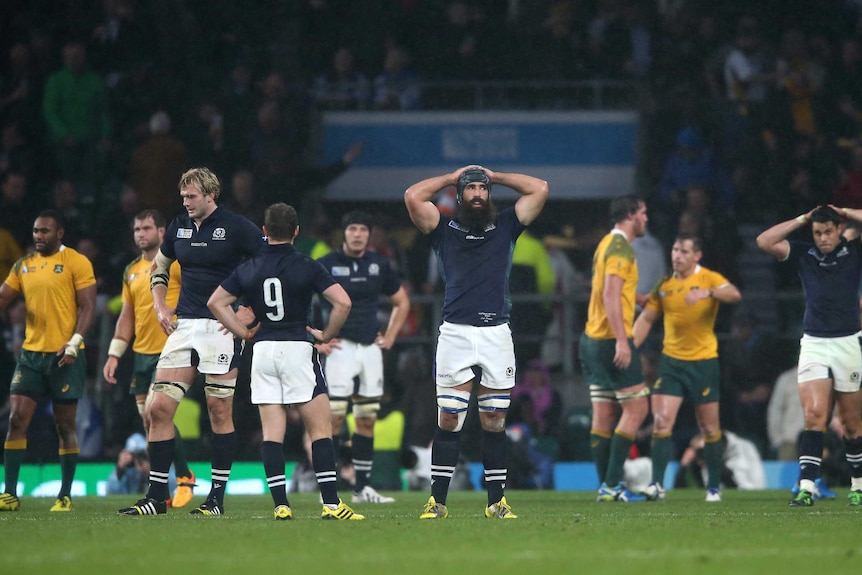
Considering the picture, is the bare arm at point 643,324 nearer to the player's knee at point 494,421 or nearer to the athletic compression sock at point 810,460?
the athletic compression sock at point 810,460

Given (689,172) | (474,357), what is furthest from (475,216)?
(689,172)

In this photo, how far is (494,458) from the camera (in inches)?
390

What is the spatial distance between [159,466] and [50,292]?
2295mm

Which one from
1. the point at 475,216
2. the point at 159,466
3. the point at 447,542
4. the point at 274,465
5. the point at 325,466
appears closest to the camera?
the point at 447,542

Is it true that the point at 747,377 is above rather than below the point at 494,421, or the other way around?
above

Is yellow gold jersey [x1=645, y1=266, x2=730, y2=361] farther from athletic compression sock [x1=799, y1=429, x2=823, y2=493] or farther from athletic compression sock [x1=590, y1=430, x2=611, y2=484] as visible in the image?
athletic compression sock [x1=799, y1=429, x2=823, y2=493]

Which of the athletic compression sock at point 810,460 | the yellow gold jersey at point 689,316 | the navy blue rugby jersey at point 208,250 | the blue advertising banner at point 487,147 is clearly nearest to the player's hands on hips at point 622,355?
the yellow gold jersey at point 689,316

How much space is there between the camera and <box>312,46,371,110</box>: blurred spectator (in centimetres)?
2019

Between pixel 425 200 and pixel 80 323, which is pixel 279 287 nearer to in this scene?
pixel 425 200

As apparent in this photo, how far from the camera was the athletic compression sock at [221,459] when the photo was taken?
34.7ft

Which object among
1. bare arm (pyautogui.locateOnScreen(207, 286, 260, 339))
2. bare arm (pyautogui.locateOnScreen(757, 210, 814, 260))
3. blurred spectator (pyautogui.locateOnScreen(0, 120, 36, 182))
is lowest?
bare arm (pyautogui.locateOnScreen(207, 286, 260, 339))

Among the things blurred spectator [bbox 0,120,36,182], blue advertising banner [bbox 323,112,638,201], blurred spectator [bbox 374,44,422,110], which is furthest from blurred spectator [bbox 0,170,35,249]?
blurred spectator [bbox 374,44,422,110]

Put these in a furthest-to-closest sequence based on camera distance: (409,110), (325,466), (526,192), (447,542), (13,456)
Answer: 1. (409,110)
2. (13,456)
3. (526,192)
4. (325,466)
5. (447,542)

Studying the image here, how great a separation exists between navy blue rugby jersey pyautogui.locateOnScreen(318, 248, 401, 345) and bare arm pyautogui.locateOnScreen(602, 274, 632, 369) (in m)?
2.16
